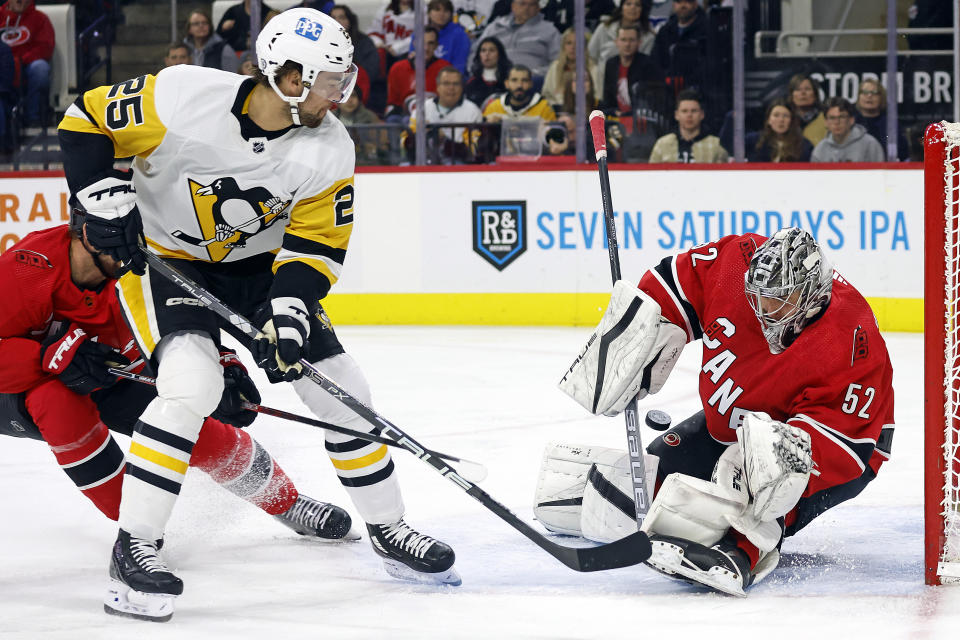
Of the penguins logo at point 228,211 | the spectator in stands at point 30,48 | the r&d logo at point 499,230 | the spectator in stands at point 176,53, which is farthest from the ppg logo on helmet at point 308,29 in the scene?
the spectator in stands at point 30,48

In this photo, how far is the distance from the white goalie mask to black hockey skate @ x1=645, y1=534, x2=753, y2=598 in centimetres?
105

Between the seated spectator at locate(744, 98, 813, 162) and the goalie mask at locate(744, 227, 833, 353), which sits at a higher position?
the seated spectator at locate(744, 98, 813, 162)

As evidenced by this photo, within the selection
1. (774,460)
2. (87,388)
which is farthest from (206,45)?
(774,460)

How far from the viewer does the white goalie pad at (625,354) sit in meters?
2.46

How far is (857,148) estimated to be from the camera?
5.86 meters

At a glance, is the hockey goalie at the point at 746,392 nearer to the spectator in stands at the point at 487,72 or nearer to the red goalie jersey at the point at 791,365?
the red goalie jersey at the point at 791,365

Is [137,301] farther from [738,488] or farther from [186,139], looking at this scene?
[738,488]

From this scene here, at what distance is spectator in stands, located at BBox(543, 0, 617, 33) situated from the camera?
6.05 metres

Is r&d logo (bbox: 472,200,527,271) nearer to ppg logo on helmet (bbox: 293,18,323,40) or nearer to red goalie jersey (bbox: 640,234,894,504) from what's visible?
red goalie jersey (bbox: 640,234,894,504)

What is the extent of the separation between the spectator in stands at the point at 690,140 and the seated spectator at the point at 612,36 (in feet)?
1.07

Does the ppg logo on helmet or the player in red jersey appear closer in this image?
the ppg logo on helmet

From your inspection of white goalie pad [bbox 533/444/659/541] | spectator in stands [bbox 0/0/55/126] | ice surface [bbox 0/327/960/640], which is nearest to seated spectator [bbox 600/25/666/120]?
ice surface [bbox 0/327/960/640]

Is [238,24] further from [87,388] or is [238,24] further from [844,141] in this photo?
[87,388]

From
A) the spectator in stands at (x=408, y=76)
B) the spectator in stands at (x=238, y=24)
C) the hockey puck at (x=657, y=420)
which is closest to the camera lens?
the hockey puck at (x=657, y=420)
